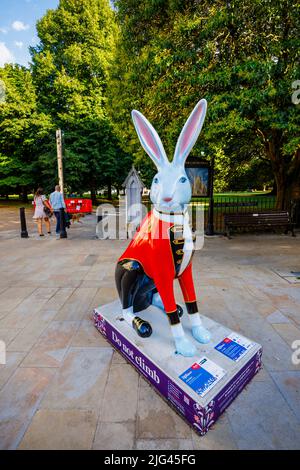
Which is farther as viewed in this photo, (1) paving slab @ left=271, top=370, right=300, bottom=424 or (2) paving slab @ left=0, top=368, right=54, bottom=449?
(1) paving slab @ left=271, top=370, right=300, bottom=424

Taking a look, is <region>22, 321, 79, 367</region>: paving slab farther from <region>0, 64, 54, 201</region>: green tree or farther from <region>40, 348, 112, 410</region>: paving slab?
<region>0, 64, 54, 201</region>: green tree

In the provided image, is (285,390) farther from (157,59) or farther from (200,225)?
(200,225)

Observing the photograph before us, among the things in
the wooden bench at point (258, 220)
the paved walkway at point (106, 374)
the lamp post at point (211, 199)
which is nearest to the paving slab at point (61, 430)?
the paved walkway at point (106, 374)

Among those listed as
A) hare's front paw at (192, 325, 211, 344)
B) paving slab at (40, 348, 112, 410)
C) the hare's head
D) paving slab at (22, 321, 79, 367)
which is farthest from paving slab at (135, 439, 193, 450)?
the hare's head

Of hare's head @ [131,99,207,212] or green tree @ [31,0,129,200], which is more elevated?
green tree @ [31,0,129,200]

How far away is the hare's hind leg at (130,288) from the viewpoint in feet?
8.75

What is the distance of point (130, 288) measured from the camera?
111 inches

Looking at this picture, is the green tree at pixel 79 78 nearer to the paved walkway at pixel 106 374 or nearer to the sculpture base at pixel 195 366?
the paved walkway at pixel 106 374

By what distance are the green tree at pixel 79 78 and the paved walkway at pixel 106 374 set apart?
15.9 metres

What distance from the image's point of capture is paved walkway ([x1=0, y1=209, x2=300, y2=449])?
189 cm

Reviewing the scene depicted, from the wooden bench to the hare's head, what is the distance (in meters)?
6.93

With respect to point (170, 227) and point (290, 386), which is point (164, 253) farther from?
point (290, 386)

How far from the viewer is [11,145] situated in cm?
2191

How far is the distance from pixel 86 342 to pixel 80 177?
18549 mm
